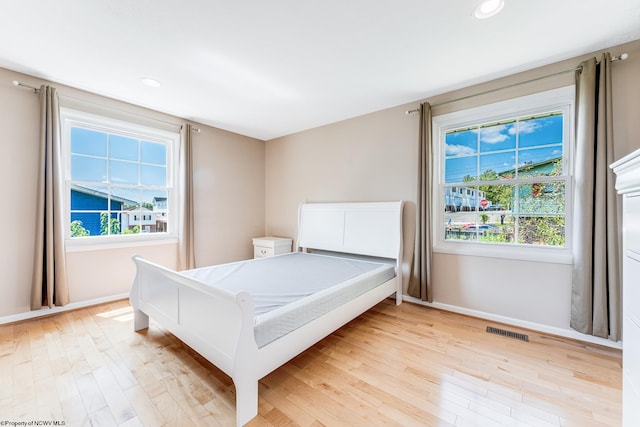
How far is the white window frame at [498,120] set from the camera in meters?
2.33

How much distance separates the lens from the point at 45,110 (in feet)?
8.45

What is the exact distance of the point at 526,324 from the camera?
8.13 ft

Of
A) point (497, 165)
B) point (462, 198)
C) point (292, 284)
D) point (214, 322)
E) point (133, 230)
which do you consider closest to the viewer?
point (214, 322)

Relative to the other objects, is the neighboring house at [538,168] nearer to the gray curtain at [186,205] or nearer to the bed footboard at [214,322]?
the bed footboard at [214,322]

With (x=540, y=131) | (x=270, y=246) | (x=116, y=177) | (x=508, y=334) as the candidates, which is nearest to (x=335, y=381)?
(x=508, y=334)

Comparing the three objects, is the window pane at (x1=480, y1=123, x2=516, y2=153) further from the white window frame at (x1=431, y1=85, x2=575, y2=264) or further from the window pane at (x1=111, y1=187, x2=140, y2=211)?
the window pane at (x1=111, y1=187, x2=140, y2=211)

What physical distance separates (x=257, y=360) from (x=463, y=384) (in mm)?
1337

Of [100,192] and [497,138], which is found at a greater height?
[497,138]

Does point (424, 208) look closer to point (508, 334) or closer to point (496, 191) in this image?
point (496, 191)

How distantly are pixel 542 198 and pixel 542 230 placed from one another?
0.30m

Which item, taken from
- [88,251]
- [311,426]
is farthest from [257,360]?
[88,251]

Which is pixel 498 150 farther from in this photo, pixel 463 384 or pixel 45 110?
pixel 45 110

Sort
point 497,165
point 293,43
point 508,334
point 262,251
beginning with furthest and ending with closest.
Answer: point 262,251
point 497,165
point 508,334
point 293,43

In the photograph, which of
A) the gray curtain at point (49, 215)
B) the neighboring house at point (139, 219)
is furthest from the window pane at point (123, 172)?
the gray curtain at point (49, 215)
